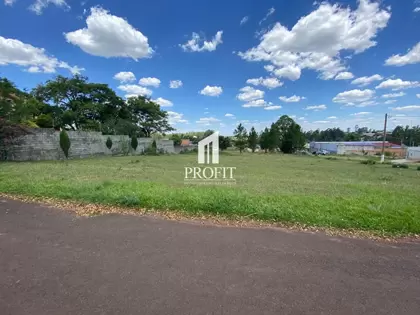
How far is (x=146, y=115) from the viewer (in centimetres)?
3681

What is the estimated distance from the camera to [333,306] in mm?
1921

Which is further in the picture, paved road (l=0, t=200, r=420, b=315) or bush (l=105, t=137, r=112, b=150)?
bush (l=105, t=137, r=112, b=150)

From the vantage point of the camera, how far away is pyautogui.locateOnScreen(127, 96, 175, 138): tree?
116 feet

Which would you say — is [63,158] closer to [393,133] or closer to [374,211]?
[374,211]

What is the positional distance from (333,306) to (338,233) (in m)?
1.91

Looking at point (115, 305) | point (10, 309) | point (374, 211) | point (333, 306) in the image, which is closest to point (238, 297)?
point (333, 306)

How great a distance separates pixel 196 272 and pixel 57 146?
61.1ft

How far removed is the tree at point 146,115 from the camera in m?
35.3

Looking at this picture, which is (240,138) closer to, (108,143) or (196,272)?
(108,143)

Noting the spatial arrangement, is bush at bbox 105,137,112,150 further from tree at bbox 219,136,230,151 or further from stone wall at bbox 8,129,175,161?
tree at bbox 219,136,230,151

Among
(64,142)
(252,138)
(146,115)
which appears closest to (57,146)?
(64,142)

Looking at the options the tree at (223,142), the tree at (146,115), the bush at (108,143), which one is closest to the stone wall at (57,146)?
the bush at (108,143)

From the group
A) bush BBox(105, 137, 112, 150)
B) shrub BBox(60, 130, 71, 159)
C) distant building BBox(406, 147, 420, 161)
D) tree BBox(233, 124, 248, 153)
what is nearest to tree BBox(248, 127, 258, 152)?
tree BBox(233, 124, 248, 153)

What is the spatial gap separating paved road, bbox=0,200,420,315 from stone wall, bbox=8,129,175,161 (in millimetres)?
14280
